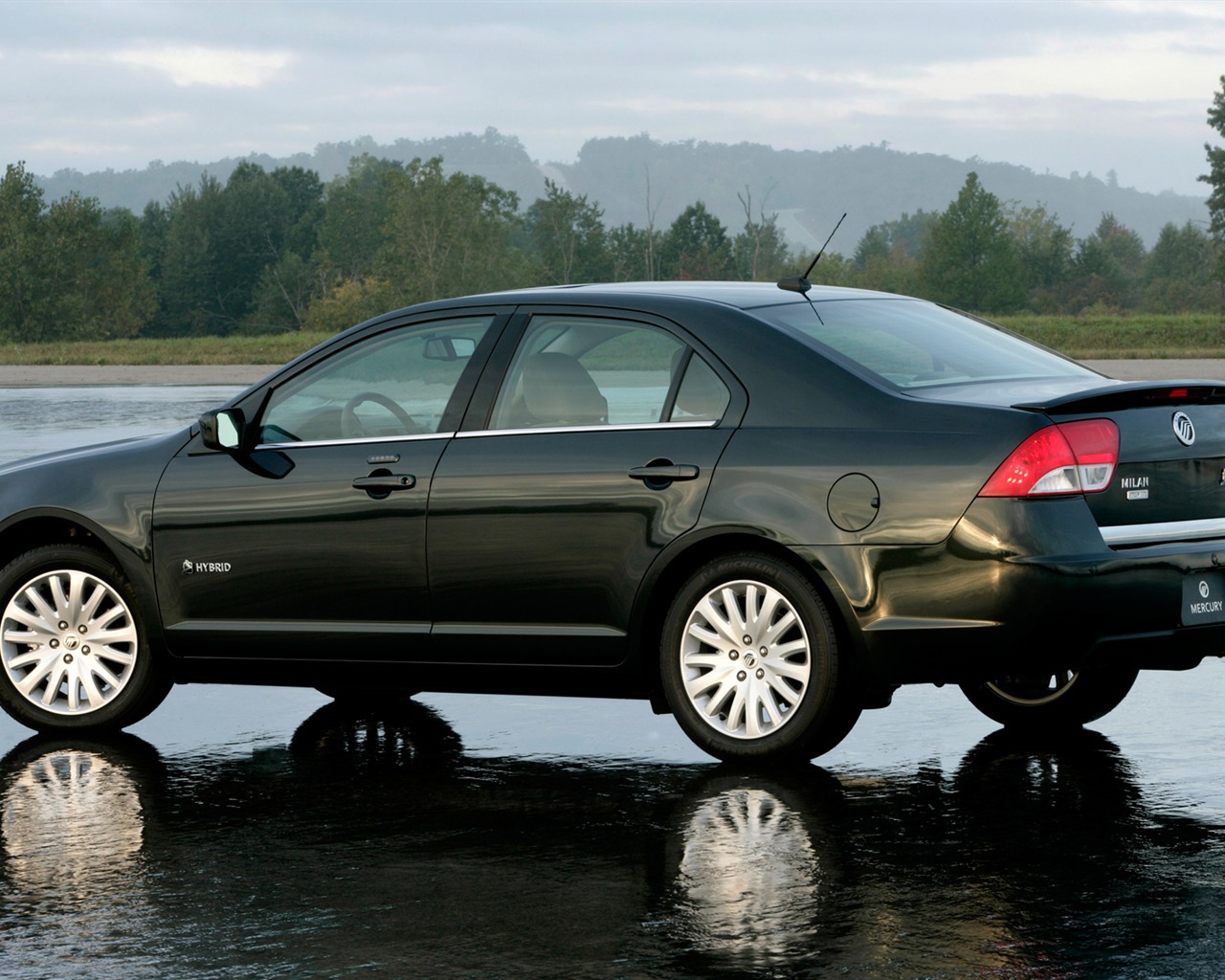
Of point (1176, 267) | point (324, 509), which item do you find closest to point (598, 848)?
point (324, 509)

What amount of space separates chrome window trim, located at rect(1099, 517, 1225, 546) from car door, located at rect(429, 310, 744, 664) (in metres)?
1.31

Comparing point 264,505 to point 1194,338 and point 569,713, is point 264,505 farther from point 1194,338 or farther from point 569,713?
point 1194,338

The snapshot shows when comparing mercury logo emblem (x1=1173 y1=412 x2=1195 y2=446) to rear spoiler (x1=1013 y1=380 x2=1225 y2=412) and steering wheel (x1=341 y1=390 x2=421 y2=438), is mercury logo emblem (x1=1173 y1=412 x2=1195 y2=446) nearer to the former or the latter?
rear spoiler (x1=1013 y1=380 x2=1225 y2=412)

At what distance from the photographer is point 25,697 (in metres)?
7.87

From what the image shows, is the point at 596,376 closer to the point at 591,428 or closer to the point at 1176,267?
the point at 591,428

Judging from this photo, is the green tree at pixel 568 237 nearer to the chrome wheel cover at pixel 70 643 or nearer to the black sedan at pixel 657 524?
the chrome wheel cover at pixel 70 643

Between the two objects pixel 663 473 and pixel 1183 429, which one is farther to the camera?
pixel 663 473

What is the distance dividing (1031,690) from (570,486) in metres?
2.05

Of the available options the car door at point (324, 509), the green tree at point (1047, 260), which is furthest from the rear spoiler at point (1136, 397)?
the green tree at point (1047, 260)

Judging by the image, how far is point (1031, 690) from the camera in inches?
→ 299

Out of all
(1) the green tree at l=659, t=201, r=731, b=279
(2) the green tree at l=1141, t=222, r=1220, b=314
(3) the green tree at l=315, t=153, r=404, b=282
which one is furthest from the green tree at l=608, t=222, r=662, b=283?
(2) the green tree at l=1141, t=222, r=1220, b=314

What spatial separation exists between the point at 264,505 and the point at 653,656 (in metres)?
1.61

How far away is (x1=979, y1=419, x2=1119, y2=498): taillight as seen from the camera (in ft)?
20.3

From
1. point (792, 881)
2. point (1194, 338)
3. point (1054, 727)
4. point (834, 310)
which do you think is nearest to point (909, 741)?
point (1054, 727)
